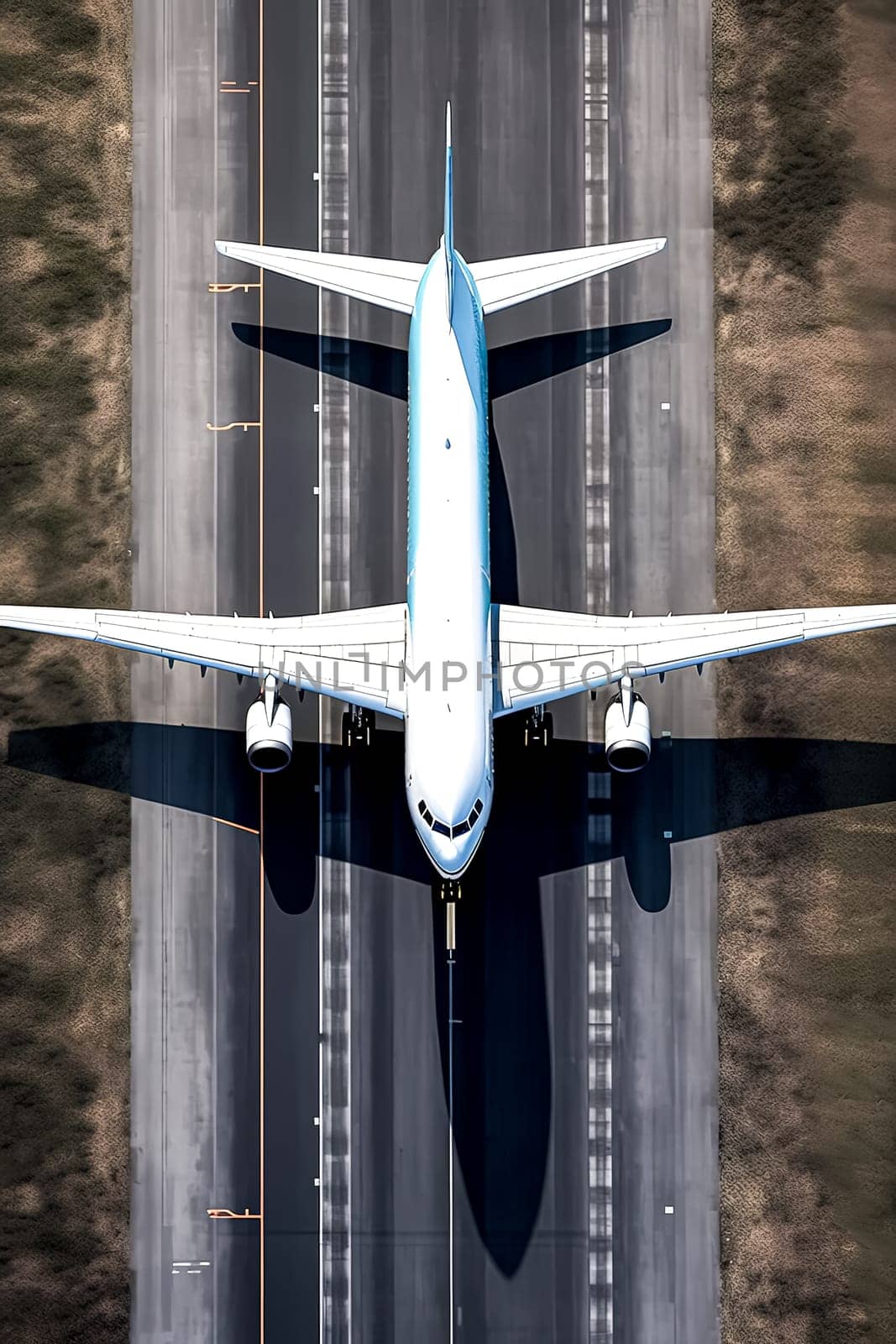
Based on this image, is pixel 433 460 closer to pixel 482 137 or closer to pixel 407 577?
pixel 407 577

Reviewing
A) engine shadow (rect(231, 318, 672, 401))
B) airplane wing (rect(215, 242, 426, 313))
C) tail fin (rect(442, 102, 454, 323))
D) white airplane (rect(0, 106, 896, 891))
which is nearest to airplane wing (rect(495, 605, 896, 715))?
white airplane (rect(0, 106, 896, 891))

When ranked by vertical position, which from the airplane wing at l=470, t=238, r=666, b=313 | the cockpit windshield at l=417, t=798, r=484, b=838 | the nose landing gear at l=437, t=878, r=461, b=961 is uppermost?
the airplane wing at l=470, t=238, r=666, b=313

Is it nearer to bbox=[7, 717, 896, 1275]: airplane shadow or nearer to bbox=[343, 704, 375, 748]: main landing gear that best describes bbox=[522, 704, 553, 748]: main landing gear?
bbox=[7, 717, 896, 1275]: airplane shadow

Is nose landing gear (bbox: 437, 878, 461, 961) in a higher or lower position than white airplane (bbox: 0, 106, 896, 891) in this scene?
lower

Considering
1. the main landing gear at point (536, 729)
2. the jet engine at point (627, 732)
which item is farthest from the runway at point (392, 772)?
the jet engine at point (627, 732)

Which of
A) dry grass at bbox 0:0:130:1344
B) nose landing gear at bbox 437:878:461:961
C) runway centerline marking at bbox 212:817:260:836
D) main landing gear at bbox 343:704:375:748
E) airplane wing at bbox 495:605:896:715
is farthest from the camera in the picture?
runway centerline marking at bbox 212:817:260:836

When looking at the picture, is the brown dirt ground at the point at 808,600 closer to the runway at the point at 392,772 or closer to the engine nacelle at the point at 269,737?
the runway at the point at 392,772

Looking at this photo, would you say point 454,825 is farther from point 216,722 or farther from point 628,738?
point 216,722
